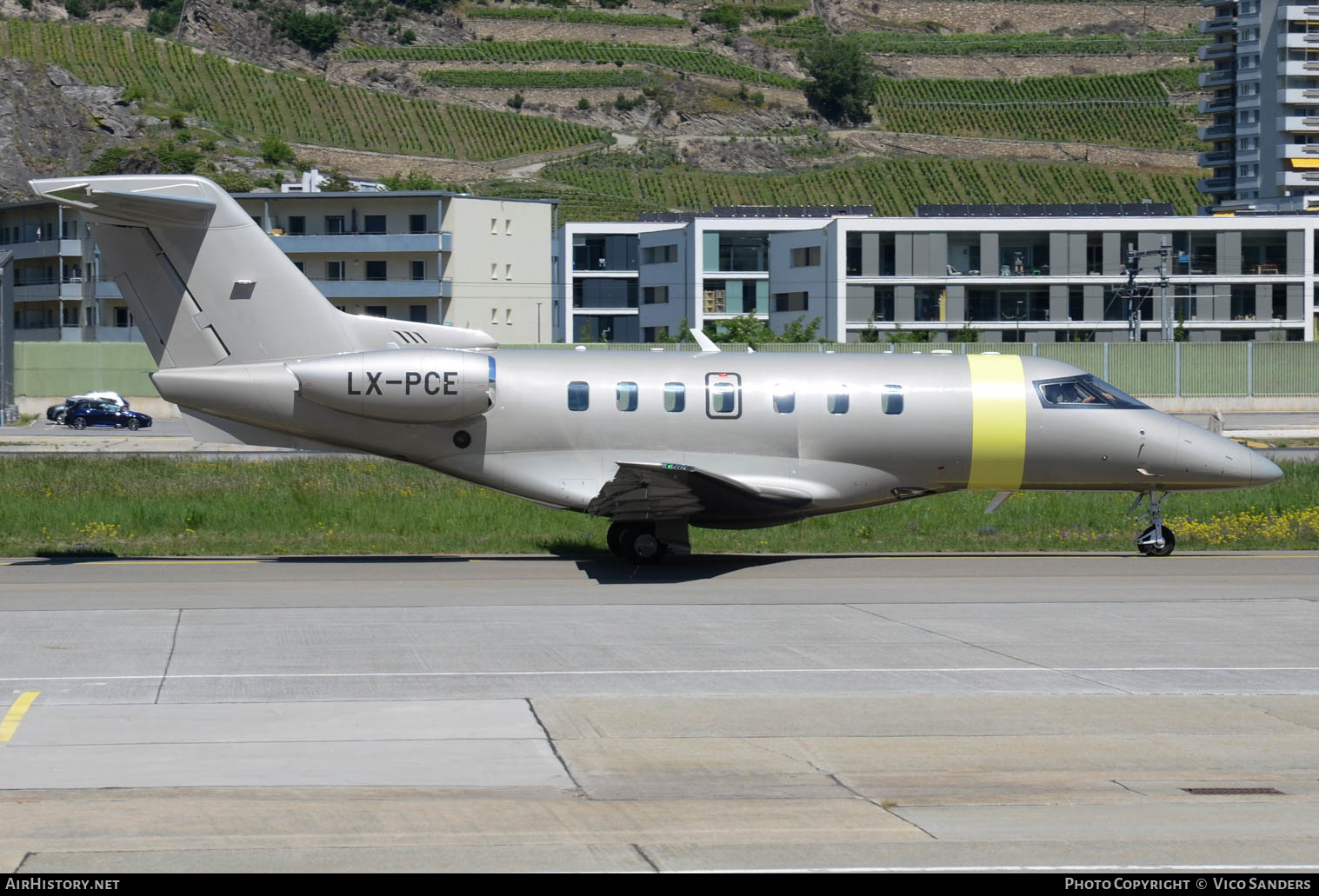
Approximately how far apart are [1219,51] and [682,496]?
13613 centimetres

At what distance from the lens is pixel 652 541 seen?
20828mm

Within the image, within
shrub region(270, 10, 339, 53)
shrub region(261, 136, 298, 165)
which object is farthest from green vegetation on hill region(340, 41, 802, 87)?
shrub region(261, 136, 298, 165)

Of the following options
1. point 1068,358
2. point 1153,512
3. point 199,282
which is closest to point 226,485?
point 199,282

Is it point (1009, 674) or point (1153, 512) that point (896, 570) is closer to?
point (1153, 512)

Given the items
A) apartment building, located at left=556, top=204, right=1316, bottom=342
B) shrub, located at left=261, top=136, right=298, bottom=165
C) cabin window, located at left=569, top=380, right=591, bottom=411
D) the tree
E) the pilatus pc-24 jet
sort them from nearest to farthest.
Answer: the pilatus pc-24 jet, cabin window, located at left=569, top=380, right=591, bottom=411, apartment building, located at left=556, top=204, right=1316, bottom=342, shrub, located at left=261, top=136, right=298, bottom=165, the tree

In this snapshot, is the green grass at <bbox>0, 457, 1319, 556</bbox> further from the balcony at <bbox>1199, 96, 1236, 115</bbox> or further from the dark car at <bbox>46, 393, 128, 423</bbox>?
the balcony at <bbox>1199, 96, 1236, 115</bbox>

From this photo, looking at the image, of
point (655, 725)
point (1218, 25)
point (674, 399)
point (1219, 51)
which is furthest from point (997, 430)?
point (1218, 25)

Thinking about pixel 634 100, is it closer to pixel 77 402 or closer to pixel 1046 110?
pixel 1046 110

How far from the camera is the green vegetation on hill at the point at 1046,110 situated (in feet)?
563

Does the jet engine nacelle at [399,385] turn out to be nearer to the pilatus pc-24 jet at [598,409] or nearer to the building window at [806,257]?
the pilatus pc-24 jet at [598,409]

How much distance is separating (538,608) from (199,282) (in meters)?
7.43

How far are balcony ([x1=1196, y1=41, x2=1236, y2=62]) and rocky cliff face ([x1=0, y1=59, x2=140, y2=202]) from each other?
97015 mm

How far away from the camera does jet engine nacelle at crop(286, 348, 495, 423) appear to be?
20.2 m

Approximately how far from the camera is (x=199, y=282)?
67.8 feet
